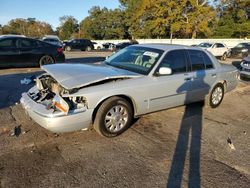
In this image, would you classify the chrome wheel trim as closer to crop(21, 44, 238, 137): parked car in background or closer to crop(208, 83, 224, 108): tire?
crop(21, 44, 238, 137): parked car in background

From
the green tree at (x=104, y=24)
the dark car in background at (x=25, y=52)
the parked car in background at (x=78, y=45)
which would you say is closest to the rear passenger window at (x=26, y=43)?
the dark car in background at (x=25, y=52)

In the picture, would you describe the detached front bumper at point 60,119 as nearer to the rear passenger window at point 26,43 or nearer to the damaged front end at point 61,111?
the damaged front end at point 61,111

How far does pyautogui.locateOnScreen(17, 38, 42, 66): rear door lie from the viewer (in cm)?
1134

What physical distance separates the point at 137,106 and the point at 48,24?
11317cm

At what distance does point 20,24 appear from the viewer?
10250 centimetres

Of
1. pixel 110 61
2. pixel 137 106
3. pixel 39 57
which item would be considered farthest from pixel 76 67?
pixel 39 57

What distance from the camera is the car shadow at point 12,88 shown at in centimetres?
645

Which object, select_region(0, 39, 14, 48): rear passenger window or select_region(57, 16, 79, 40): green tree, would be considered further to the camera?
select_region(57, 16, 79, 40): green tree

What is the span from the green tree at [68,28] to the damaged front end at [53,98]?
87541mm

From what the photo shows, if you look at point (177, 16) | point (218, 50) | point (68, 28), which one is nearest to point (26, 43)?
point (218, 50)

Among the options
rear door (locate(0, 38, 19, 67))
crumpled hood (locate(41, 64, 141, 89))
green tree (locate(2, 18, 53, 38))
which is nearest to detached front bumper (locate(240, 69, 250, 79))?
crumpled hood (locate(41, 64, 141, 89))

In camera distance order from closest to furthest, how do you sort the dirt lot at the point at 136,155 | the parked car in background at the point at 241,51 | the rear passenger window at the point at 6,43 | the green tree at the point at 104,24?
the dirt lot at the point at 136,155 < the rear passenger window at the point at 6,43 < the parked car in background at the point at 241,51 < the green tree at the point at 104,24

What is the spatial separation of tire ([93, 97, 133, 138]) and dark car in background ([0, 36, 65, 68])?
A: 8.09 meters

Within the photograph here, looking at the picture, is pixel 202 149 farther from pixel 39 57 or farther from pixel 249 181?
pixel 39 57
